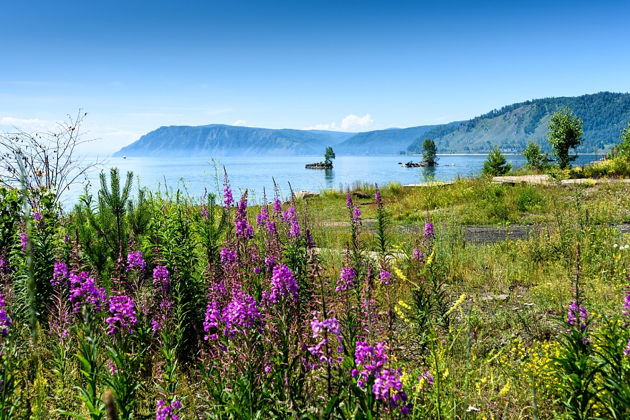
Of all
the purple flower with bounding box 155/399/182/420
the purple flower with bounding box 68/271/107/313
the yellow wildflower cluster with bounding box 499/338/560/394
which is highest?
the purple flower with bounding box 68/271/107/313

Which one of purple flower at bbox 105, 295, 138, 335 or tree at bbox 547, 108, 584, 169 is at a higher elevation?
tree at bbox 547, 108, 584, 169

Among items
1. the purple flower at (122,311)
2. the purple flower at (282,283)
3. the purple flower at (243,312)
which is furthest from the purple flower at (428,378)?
the purple flower at (122,311)

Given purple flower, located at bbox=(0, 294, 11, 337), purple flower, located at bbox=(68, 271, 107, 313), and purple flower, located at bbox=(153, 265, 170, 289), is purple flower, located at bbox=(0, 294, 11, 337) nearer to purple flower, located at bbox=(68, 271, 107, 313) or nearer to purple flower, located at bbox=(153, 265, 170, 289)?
purple flower, located at bbox=(68, 271, 107, 313)

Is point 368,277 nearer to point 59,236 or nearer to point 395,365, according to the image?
point 395,365

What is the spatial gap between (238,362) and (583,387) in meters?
2.25

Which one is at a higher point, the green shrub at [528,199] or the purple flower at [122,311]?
the purple flower at [122,311]

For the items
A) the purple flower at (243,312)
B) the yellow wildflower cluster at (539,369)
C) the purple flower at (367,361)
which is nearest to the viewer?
the purple flower at (367,361)

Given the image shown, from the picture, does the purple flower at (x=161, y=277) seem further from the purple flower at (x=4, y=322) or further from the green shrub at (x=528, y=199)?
the green shrub at (x=528, y=199)

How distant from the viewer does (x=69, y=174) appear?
11.2 meters

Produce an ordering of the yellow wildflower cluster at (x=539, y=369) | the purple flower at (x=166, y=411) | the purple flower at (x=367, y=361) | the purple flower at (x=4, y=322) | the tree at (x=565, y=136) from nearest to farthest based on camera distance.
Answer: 1. the purple flower at (x=367, y=361)
2. the purple flower at (x=166, y=411)
3. the purple flower at (x=4, y=322)
4. the yellow wildflower cluster at (x=539, y=369)
5. the tree at (x=565, y=136)

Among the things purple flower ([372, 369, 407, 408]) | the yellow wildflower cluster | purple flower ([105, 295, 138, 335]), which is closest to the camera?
purple flower ([372, 369, 407, 408])

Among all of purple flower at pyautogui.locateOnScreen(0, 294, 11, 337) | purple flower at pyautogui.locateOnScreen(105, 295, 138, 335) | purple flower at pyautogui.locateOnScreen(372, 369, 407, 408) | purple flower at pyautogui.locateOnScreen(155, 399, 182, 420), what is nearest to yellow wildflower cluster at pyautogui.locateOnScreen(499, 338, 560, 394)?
purple flower at pyautogui.locateOnScreen(372, 369, 407, 408)

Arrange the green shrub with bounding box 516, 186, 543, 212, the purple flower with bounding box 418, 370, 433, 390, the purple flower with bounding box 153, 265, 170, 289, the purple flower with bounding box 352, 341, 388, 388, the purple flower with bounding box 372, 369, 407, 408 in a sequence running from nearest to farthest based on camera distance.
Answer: the purple flower with bounding box 372, 369, 407, 408
the purple flower with bounding box 352, 341, 388, 388
the purple flower with bounding box 418, 370, 433, 390
the purple flower with bounding box 153, 265, 170, 289
the green shrub with bounding box 516, 186, 543, 212

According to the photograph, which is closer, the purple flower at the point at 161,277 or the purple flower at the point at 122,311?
the purple flower at the point at 122,311
